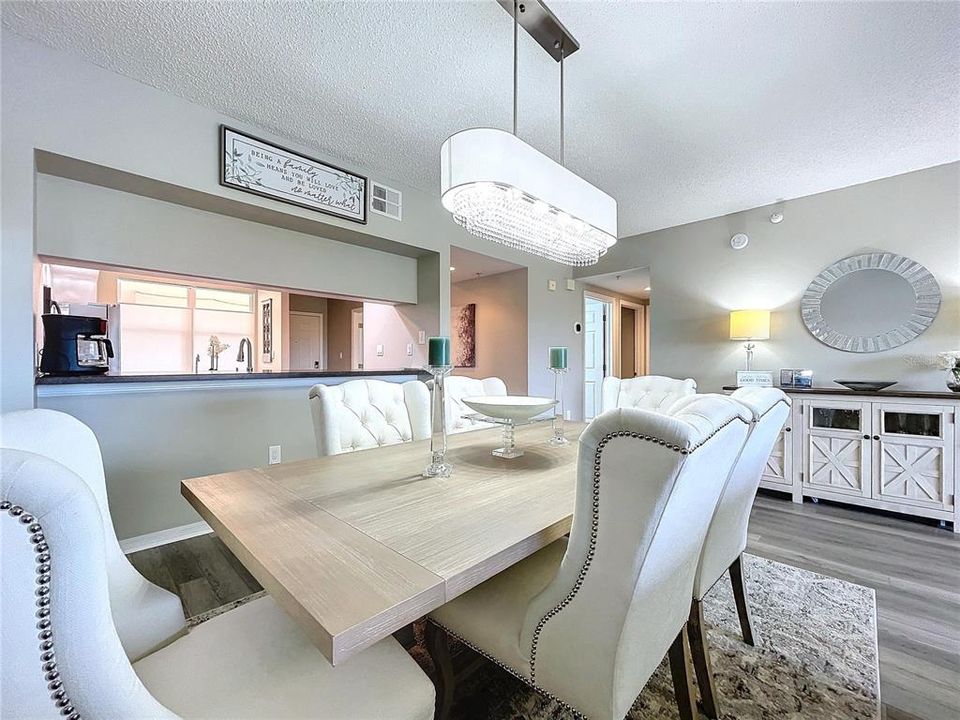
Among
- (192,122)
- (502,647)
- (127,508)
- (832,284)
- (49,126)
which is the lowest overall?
(127,508)

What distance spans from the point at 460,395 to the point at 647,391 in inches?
47.9

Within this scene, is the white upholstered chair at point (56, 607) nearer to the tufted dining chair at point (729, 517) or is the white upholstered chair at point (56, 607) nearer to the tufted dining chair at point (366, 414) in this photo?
the tufted dining chair at point (729, 517)

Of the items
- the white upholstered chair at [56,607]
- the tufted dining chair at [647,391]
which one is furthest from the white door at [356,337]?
the white upholstered chair at [56,607]

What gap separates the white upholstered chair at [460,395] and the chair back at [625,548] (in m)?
1.47

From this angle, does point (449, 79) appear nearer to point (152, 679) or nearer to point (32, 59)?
point (32, 59)

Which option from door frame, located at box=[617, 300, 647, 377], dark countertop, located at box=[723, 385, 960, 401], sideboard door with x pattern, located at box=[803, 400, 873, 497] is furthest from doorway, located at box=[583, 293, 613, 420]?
sideboard door with x pattern, located at box=[803, 400, 873, 497]

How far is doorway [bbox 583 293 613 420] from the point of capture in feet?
19.0

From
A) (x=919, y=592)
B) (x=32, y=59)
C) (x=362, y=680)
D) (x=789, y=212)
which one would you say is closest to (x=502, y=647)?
(x=362, y=680)

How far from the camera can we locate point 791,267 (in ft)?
11.4

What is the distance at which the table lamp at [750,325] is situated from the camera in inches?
135

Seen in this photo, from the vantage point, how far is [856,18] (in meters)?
1.68

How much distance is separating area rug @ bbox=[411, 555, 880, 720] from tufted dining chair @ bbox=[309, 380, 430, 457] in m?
0.81

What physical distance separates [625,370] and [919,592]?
5.62m

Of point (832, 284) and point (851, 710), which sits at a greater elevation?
point (832, 284)
